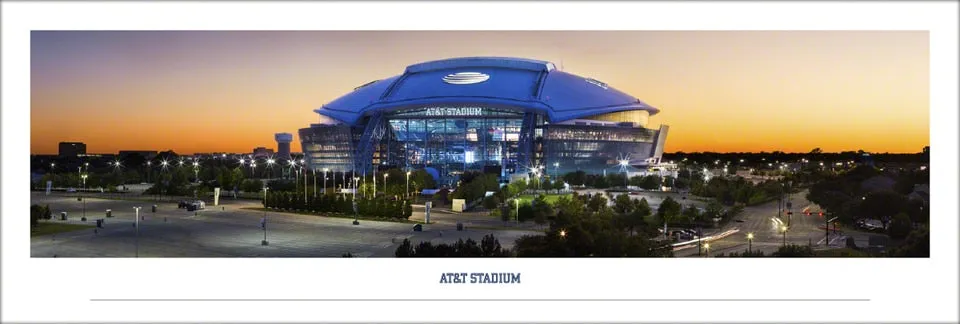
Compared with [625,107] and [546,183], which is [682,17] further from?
[625,107]

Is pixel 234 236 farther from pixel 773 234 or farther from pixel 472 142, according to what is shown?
pixel 472 142

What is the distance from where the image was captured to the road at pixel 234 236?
17703 millimetres

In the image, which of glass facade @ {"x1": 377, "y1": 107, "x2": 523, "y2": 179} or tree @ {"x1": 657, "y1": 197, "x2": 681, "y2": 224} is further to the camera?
glass facade @ {"x1": 377, "y1": 107, "x2": 523, "y2": 179}

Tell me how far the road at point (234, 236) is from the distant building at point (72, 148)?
2639 mm

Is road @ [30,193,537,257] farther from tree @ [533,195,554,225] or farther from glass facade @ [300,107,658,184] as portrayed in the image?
glass facade @ [300,107,658,184]

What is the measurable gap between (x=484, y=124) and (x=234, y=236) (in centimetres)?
4158

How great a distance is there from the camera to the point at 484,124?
61438 millimetres

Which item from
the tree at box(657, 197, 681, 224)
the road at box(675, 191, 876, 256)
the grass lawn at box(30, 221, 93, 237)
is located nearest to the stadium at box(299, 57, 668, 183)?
the road at box(675, 191, 876, 256)

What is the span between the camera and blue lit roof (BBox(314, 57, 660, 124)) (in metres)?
57.4

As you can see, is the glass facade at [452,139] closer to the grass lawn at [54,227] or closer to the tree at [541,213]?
the tree at [541,213]

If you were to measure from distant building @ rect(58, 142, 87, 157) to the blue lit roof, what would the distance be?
127 ft

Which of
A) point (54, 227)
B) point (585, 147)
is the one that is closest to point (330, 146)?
point (585, 147)

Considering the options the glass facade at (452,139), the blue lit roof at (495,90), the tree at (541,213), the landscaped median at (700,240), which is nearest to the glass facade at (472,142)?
the glass facade at (452,139)

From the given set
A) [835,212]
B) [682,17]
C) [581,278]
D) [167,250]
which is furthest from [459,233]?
[835,212]
